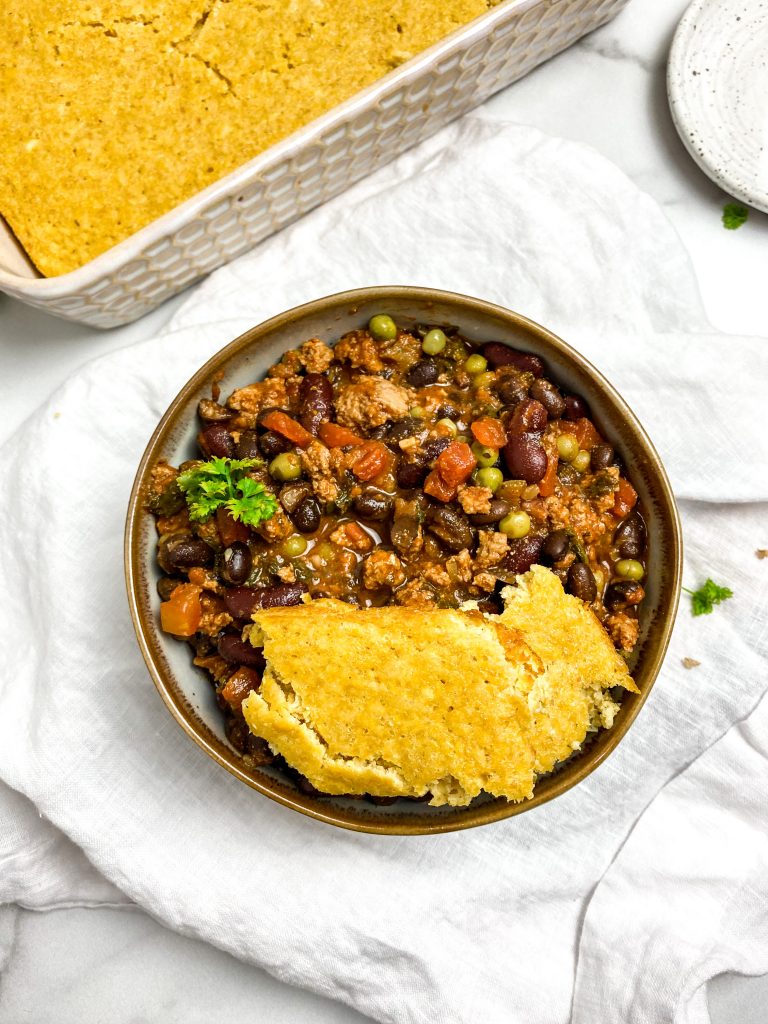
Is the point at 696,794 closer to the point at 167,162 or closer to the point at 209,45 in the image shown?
the point at 167,162

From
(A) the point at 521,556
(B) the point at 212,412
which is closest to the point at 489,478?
(A) the point at 521,556

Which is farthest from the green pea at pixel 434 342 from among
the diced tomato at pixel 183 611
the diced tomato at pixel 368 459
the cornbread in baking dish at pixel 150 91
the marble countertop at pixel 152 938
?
the marble countertop at pixel 152 938

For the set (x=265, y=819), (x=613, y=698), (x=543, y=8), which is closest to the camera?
(x=613, y=698)

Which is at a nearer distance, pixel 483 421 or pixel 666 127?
pixel 483 421

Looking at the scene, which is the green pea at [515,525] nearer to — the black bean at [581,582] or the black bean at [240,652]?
the black bean at [581,582]

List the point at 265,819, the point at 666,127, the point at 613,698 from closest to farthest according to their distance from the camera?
the point at 613,698 < the point at 265,819 < the point at 666,127

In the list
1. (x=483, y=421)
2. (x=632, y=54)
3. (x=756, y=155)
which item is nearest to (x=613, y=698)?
(x=483, y=421)
